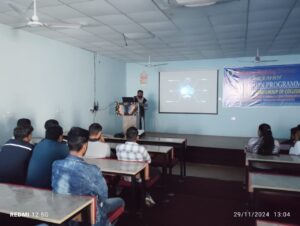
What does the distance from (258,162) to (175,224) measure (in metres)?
1.41

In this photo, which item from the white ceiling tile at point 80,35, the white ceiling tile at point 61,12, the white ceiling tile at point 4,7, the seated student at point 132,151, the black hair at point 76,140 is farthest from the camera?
the white ceiling tile at point 80,35

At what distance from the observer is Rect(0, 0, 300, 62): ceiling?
11.1 ft

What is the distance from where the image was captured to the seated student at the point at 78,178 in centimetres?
178

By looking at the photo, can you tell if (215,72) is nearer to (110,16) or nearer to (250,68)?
(250,68)

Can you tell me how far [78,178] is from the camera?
1.78 m

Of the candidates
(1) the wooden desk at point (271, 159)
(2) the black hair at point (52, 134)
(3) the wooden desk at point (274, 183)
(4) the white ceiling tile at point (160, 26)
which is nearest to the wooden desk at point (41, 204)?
(2) the black hair at point (52, 134)

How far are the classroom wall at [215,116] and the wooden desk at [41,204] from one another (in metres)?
6.37

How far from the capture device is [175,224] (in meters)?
2.86

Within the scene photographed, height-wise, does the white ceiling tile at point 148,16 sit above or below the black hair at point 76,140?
above

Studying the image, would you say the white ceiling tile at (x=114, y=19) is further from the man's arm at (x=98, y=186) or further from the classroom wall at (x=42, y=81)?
the man's arm at (x=98, y=186)

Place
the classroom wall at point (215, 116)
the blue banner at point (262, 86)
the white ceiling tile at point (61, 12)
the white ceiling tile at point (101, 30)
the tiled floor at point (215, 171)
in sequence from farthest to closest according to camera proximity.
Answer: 1. the classroom wall at point (215, 116)
2. the blue banner at point (262, 86)
3. the tiled floor at point (215, 171)
4. the white ceiling tile at point (101, 30)
5. the white ceiling tile at point (61, 12)

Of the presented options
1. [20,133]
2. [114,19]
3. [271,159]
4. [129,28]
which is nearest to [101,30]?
[129,28]

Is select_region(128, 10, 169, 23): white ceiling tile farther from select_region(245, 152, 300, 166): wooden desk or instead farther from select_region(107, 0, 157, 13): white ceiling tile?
select_region(245, 152, 300, 166): wooden desk

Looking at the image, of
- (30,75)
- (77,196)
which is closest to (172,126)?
(30,75)
